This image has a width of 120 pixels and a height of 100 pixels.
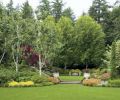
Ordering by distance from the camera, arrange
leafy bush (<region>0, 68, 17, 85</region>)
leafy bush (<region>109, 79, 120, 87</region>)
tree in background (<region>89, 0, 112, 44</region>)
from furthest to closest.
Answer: tree in background (<region>89, 0, 112, 44</region>) → leafy bush (<region>0, 68, 17, 85</region>) → leafy bush (<region>109, 79, 120, 87</region>)

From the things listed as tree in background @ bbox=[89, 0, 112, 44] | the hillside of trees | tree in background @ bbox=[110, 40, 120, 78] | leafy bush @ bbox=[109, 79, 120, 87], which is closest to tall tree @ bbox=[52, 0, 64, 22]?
the hillside of trees

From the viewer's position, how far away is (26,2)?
73.0 m

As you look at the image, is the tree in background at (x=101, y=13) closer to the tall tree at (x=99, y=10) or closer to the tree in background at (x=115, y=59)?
the tall tree at (x=99, y=10)

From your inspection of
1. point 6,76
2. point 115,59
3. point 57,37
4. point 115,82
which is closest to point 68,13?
point 57,37

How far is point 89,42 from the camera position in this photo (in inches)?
2391

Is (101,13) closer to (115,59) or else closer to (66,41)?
(66,41)

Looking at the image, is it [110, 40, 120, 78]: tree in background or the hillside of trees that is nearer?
[110, 40, 120, 78]: tree in background

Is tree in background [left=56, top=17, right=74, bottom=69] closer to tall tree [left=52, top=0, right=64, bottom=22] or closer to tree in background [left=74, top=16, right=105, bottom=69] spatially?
tree in background [left=74, top=16, right=105, bottom=69]

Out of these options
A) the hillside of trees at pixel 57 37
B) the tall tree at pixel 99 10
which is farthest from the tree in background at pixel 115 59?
the tall tree at pixel 99 10

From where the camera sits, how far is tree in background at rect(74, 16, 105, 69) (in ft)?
197

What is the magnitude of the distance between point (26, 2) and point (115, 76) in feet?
139

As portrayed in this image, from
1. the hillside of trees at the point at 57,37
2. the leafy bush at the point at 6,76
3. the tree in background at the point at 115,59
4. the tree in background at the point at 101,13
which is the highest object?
the tree in background at the point at 101,13

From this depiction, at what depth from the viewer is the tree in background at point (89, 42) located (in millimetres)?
60031

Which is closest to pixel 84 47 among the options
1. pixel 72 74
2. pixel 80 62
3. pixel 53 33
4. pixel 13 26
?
pixel 80 62
